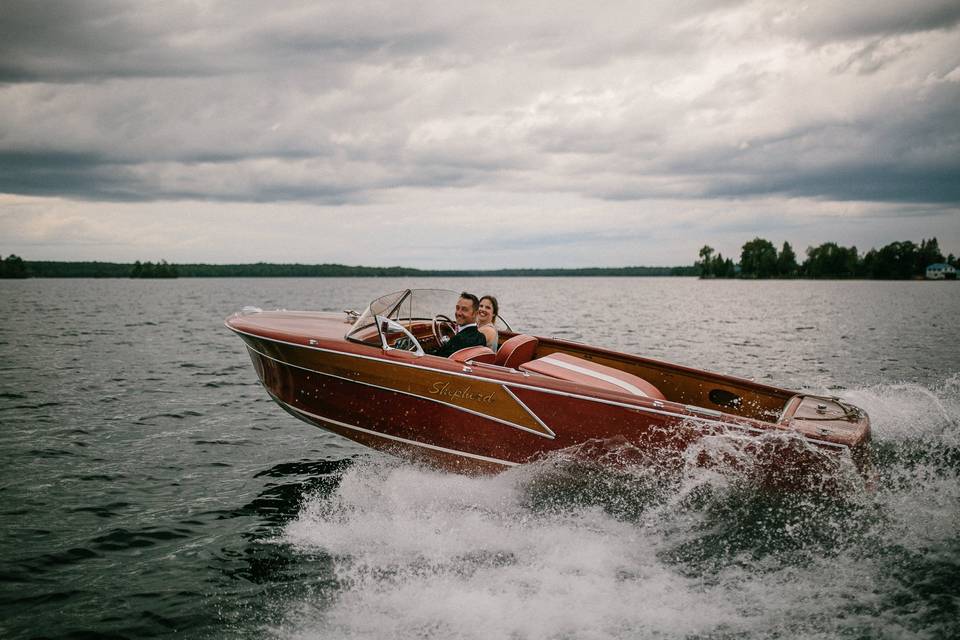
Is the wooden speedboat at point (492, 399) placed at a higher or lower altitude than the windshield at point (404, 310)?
lower

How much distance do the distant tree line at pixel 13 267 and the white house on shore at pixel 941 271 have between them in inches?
8493

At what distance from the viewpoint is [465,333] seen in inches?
275

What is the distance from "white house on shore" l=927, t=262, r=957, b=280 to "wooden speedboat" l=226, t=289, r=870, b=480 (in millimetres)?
173150

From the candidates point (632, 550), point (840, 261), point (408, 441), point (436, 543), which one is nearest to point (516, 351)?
point (408, 441)

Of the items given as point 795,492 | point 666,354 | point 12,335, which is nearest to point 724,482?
point 795,492

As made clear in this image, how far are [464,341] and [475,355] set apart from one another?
1.27 feet

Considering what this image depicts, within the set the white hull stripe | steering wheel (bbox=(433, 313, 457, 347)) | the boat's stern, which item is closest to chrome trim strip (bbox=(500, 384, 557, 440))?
the white hull stripe

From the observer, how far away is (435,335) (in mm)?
7887

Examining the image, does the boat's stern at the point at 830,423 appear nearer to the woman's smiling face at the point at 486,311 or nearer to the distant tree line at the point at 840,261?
the woman's smiling face at the point at 486,311

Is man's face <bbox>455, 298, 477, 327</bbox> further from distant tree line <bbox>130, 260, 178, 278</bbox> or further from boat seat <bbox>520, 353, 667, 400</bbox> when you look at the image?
distant tree line <bbox>130, 260, 178, 278</bbox>

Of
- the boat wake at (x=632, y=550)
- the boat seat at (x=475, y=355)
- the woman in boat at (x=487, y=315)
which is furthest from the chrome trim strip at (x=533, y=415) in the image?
the woman in boat at (x=487, y=315)

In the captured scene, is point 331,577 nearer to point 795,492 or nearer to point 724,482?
point 724,482

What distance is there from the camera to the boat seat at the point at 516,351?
7074 mm

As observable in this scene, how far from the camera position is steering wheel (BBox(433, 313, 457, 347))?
7887mm
